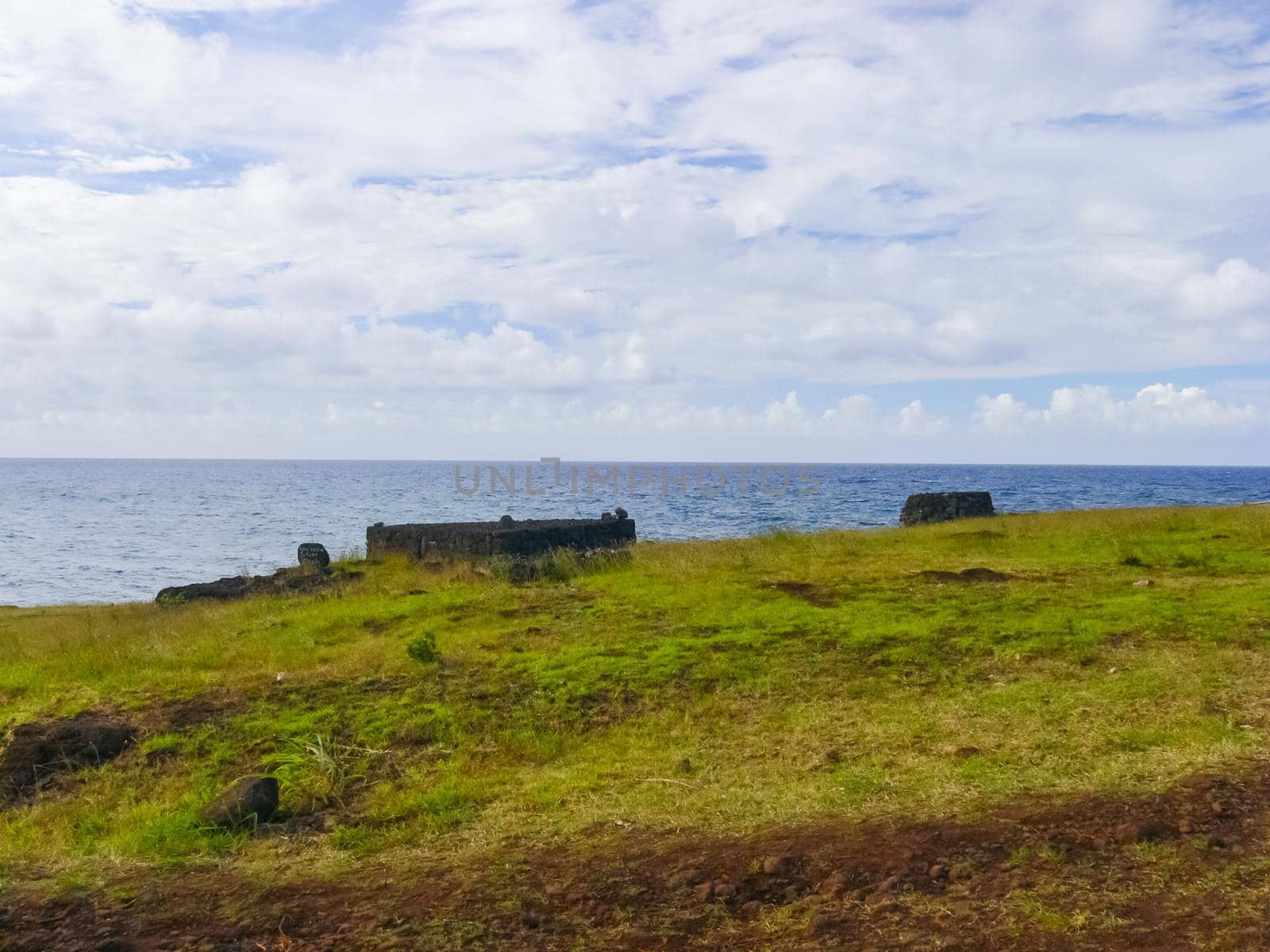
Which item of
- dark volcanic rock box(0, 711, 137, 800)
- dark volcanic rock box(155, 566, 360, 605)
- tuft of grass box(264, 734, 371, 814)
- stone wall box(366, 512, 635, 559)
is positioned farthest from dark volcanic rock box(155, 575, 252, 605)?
tuft of grass box(264, 734, 371, 814)

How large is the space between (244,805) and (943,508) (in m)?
25.7

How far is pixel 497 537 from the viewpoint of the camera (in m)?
21.1

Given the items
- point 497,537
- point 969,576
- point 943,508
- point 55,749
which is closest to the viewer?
point 55,749

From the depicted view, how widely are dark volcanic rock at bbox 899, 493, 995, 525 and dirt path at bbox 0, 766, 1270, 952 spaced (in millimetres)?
23820

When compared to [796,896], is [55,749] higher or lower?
lower

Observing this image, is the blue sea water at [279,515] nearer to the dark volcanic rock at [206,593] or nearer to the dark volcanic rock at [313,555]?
the dark volcanic rock at [313,555]

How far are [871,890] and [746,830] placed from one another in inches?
43.0

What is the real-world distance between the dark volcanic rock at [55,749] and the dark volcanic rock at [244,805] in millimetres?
2261

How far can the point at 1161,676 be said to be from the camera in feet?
29.3

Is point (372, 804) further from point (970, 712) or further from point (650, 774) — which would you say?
point (970, 712)

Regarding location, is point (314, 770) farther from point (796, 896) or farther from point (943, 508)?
point (943, 508)

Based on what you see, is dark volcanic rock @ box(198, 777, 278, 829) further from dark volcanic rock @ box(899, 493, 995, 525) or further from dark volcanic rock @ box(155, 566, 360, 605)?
dark volcanic rock @ box(899, 493, 995, 525)

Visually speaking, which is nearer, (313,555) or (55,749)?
(55,749)

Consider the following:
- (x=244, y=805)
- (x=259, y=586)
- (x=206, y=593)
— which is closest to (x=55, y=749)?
(x=244, y=805)
